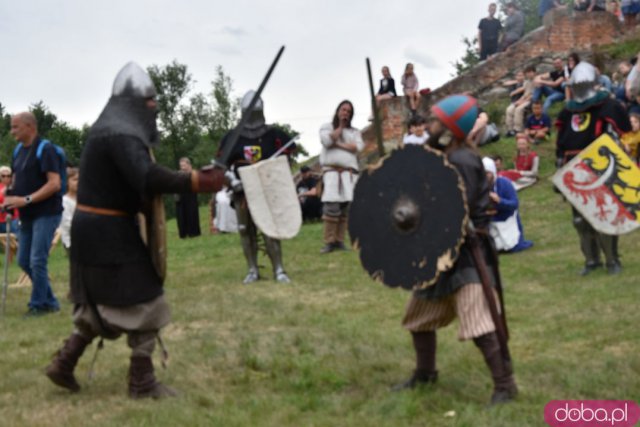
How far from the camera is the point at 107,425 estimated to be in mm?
4746

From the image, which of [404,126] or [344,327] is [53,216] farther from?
[404,126]

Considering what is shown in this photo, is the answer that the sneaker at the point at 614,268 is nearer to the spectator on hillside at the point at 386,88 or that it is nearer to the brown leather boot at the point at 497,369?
the brown leather boot at the point at 497,369

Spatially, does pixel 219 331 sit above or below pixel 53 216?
below

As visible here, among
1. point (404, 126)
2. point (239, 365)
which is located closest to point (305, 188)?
point (404, 126)

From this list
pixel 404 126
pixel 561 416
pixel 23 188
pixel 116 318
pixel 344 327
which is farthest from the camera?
pixel 404 126

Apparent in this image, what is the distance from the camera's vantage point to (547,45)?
22.8 meters

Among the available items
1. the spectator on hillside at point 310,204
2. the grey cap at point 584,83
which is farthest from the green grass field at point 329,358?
the spectator on hillside at point 310,204

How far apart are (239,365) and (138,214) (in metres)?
1.31

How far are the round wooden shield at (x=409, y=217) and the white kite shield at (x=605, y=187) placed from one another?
3881 mm

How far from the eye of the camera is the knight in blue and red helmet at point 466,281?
481cm

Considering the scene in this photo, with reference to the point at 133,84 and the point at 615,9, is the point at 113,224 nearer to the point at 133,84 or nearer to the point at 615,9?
the point at 133,84

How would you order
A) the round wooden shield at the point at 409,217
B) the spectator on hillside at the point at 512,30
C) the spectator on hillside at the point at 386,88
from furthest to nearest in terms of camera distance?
the spectator on hillside at the point at 512,30 → the spectator on hillside at the point at 386,88 → the round wooden shield at the point at 409,217
